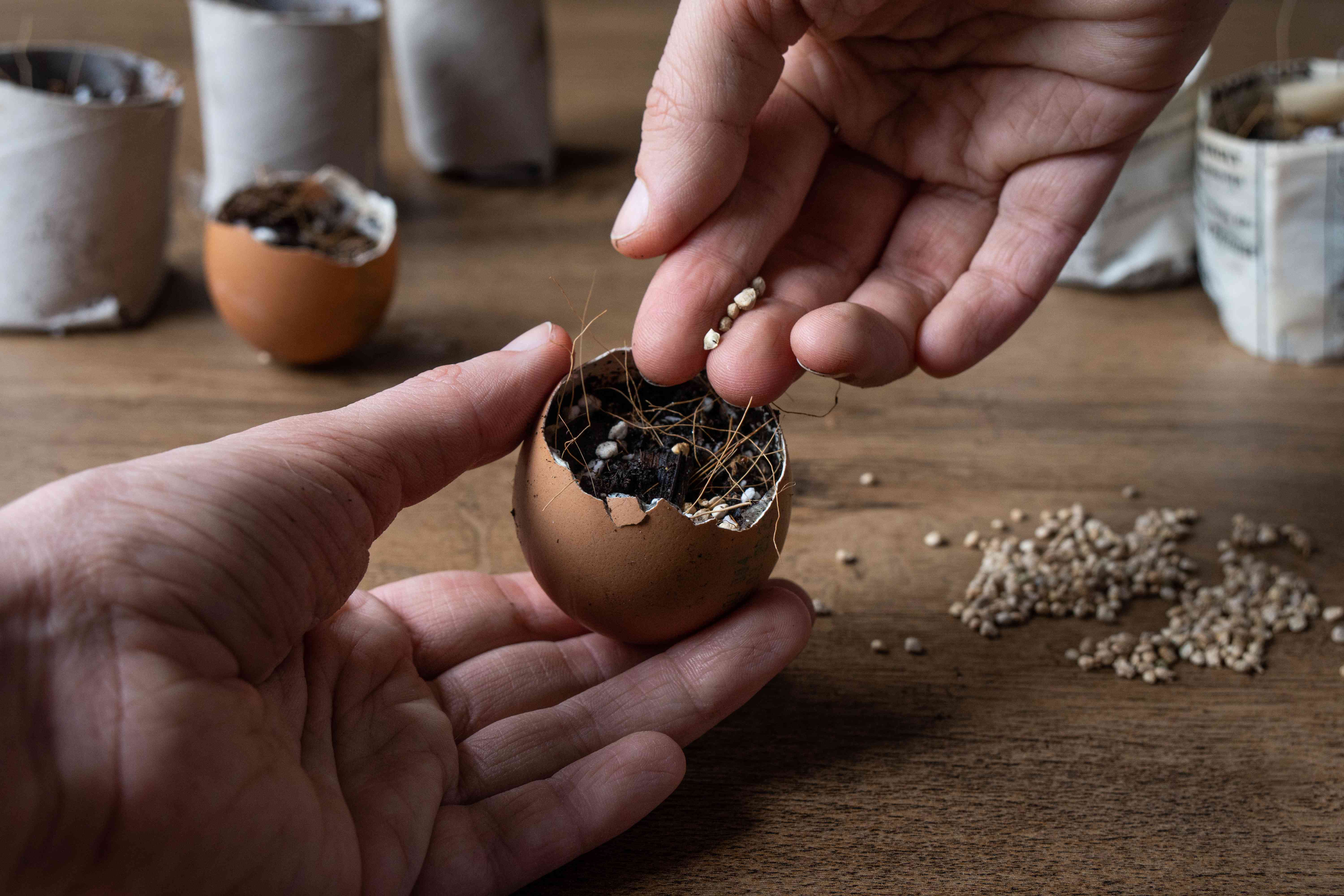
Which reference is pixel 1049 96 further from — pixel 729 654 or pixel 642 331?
pixel 729 654

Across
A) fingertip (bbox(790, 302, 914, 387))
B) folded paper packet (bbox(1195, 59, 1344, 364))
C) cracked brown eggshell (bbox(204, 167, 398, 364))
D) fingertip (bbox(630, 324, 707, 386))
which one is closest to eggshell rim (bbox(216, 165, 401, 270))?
cracked brown eggshell (bbox(204, 167, 398, 364))

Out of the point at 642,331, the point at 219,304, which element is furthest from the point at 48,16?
the point at 642,331

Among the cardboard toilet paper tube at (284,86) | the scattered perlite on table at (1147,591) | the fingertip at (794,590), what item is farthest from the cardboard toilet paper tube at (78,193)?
the scattered perlite on table at (1147,591)

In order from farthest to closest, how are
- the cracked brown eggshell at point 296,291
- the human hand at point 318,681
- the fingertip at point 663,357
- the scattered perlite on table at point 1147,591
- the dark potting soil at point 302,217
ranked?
the dark potting soil at point 302,217 < the cracked brown eggshell at point 296,291 < the scattered perlite on table at point 1147,591 < the fingertip at point 663,357 < the human hand at point 318,681

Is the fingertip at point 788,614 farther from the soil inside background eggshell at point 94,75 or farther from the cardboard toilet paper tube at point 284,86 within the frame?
the soil inside background eggshell at point 94,75

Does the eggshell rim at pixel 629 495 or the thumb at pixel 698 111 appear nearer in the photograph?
the eggshell rim at pixel 629 495

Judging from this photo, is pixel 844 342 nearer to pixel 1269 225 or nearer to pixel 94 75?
pixel 1269 225

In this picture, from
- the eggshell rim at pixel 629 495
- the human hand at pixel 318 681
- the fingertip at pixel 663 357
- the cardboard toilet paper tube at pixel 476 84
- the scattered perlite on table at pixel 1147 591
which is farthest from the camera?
the cardboard toilet paper tube at pixel 476 84

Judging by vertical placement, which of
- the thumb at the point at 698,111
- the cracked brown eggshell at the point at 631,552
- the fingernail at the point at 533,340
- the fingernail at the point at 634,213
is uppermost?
the thumb at the point at 698,111
